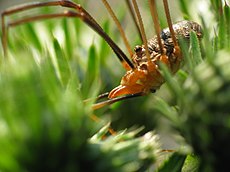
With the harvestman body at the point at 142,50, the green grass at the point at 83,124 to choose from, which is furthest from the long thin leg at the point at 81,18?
the green grass at the point at 83,124

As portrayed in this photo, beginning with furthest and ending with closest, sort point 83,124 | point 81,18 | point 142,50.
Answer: point 142,50 → point 81,18 → point 83,124

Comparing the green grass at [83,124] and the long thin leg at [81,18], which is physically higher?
the long thin leg at [81,18]

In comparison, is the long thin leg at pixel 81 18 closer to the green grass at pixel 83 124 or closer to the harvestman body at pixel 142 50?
the harvestman body at pixel 142 50

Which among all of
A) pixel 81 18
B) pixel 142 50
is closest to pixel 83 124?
pixel 81 18

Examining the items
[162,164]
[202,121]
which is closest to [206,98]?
[202,121]

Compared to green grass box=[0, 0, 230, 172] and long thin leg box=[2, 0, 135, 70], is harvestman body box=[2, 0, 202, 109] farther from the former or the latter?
green grass box=[0, 0, 230, 172]

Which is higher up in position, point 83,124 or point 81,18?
point 81,18

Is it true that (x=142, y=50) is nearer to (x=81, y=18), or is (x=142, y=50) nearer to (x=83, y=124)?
(x=81, y=18)

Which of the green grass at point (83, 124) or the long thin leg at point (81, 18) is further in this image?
the long thin leg at point (81, 18)

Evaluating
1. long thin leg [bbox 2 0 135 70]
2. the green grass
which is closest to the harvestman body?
long thin leg [bbox 2 0 135 70]
